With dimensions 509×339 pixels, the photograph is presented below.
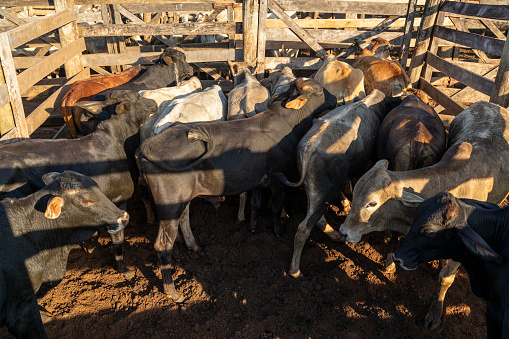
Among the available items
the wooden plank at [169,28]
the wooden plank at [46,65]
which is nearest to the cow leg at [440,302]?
the wooden plank at [169,28]

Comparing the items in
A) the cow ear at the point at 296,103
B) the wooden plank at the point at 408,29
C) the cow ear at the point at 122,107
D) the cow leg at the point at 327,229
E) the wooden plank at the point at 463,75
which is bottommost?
the cow leg at the point at 327,229

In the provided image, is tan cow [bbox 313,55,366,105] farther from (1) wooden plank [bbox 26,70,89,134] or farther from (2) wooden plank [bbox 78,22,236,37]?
(1) wooden plank [bbox 26,70,89,134]

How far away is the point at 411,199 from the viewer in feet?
13.3

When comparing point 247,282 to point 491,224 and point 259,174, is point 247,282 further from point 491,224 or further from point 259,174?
point 491,224

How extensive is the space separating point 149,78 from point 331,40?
12.9 ft

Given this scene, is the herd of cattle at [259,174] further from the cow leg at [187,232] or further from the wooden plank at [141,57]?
the wooden plank at [141,57]

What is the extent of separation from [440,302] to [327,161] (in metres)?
2.01

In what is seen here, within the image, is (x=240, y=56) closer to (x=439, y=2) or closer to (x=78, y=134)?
(x=78, y=134)

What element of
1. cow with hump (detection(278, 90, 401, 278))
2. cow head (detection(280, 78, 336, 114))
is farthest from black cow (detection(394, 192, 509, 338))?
cow head (detection(280, 78, 336, 114))

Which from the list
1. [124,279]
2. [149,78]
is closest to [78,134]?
[149,78]

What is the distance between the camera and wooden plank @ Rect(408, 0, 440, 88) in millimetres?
8008

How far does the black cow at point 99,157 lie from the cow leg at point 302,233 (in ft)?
6.91

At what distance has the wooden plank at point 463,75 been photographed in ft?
20.2

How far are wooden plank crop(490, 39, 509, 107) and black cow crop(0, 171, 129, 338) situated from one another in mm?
5361
